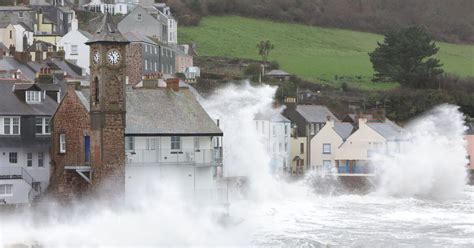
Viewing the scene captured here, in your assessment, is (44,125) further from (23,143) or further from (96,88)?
(96,88)

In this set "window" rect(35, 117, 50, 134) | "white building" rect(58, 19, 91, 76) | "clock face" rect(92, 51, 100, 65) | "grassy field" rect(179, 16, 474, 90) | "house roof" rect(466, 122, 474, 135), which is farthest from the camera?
"grassy field" rect(179, 16, 474, 90)

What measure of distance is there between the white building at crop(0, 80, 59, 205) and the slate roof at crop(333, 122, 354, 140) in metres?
39.5

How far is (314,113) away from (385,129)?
25.7 feet

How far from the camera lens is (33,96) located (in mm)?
55375

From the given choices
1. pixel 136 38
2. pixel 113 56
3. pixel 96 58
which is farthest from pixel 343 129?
pixel 96 58

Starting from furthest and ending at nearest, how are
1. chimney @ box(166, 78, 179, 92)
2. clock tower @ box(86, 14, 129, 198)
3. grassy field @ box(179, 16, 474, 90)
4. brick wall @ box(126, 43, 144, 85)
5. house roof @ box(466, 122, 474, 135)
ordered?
grassy field @ box(179, 16, 474, 90) → house roof @ box(466, 122, 474, 135) → brick wall @ box(126, 43, 144, 85) → chimney @ box(166, 78, 179, 92) → clock tower @ box(86, 14, 129, 198)

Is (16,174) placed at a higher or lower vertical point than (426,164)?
higher

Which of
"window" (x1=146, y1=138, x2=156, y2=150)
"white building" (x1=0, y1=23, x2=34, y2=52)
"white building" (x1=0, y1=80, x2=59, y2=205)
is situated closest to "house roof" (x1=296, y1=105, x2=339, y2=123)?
"white building" (x1=0, y1=23, x2=34, y2=52)

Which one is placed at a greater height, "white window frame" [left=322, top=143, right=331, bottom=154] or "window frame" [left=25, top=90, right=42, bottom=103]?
"window frame" [left=25, top=90, right=42, bottom=103]

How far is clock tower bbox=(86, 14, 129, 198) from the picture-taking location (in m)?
49.9

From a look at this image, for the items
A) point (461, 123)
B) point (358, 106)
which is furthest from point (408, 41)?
point (461, 123)

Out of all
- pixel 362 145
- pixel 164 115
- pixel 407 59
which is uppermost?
pixel 407 59

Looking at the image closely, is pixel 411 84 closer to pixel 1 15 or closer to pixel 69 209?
pixel 1 15

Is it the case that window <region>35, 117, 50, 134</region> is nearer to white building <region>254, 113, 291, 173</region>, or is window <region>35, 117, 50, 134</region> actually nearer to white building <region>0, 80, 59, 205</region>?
white building <region>0, 80, 59, 205</region>
